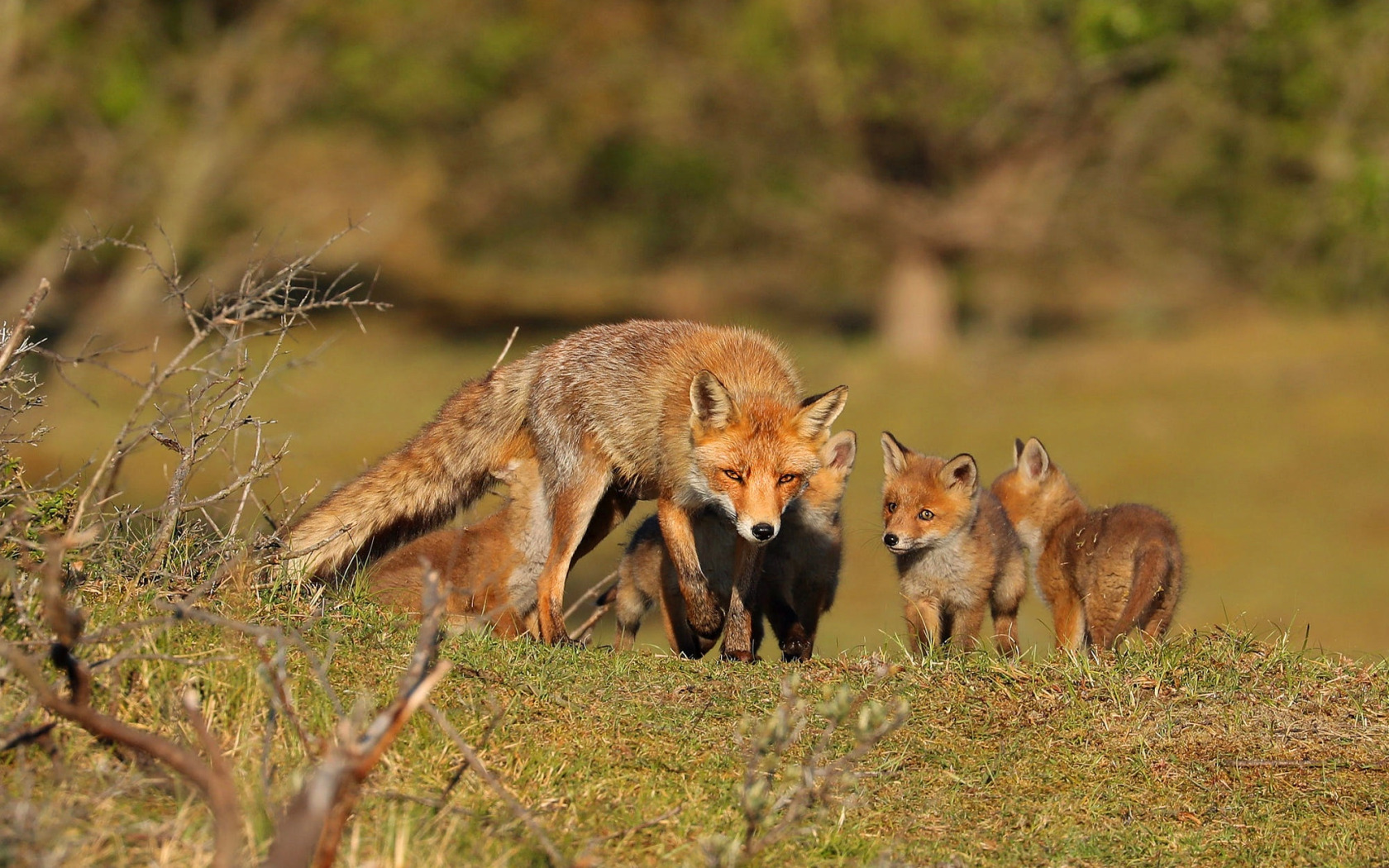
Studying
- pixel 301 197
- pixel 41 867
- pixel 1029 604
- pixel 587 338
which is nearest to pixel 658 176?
pixel 301 197

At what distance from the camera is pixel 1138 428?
23.9 meters

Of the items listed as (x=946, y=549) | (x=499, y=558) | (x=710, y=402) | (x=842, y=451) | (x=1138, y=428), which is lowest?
(x=1138, y=428)

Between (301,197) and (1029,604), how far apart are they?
77.7 ft

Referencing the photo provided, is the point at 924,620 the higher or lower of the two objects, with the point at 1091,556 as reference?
lower

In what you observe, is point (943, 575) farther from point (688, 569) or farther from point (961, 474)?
point (688, 569)

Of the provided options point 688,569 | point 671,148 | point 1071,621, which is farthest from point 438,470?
point 671,148

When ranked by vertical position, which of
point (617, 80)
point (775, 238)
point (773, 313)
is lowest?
point (773, 313)

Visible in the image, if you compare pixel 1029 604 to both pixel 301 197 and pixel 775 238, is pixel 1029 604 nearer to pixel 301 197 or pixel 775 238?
pixel 775 238

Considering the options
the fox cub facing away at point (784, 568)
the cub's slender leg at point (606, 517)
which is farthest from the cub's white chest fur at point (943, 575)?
the cub's slender leg at point (606, 517)

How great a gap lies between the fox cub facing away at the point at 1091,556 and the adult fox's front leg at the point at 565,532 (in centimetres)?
266

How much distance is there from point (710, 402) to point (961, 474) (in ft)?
5.54

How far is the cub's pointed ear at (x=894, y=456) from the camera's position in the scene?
26.7 feet

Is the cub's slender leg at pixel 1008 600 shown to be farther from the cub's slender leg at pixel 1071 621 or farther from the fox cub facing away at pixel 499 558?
the fox cub facing away at pixel 499 558

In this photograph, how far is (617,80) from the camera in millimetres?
27406
